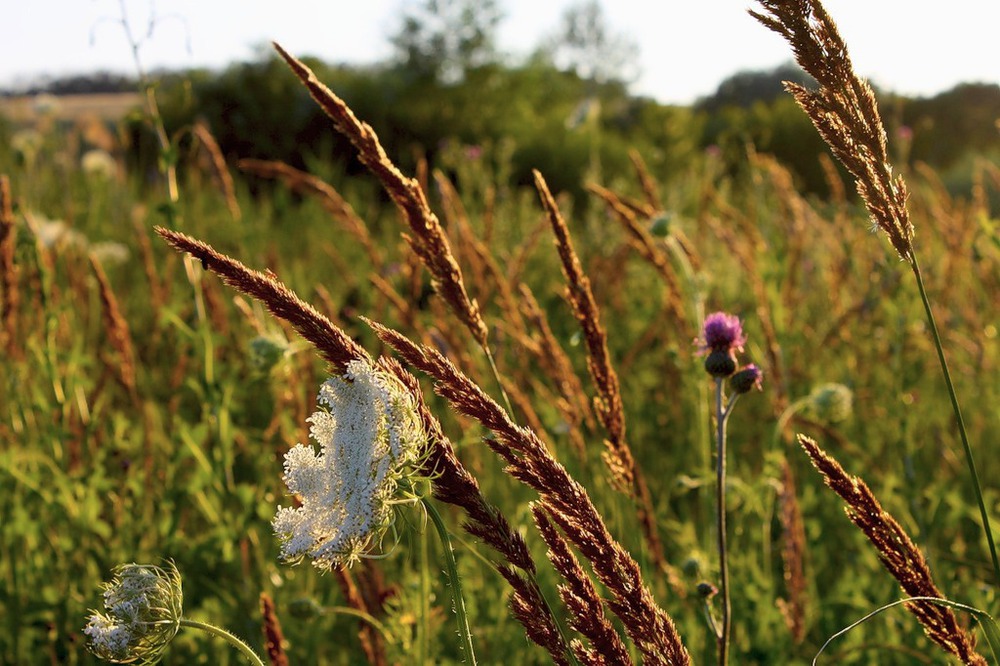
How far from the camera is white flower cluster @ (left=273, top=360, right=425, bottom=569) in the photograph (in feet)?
2.55

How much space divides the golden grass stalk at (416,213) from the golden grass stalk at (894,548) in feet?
1.25

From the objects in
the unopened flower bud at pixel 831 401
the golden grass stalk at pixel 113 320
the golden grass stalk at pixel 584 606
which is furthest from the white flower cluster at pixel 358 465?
the unopened flower bud at pixel 831 401

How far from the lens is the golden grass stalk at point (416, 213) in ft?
3.49

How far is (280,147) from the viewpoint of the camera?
12539 mm

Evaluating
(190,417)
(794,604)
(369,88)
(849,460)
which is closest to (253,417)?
(190,417)

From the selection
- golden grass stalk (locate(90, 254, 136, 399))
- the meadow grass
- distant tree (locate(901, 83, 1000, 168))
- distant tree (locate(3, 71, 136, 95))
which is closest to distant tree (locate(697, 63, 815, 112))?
distant tree (locate(901, 83, 1000, 168))

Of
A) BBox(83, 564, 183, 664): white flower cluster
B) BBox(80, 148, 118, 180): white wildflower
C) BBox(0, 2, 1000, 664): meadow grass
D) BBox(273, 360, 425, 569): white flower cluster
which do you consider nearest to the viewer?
BBox(273, 360, 425, 569): white flower cluster

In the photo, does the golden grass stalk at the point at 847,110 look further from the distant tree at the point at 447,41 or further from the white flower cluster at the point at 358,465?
the distant tree at the point at 447,41

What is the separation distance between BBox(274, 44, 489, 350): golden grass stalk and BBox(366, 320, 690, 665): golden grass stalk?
26 centimetres

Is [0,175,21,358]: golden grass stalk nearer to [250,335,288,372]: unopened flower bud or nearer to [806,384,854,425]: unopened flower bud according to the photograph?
[250,335,288,372]: unopened flower bud

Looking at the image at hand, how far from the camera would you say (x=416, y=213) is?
1.09m

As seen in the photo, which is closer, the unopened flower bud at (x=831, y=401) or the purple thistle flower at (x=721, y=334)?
the purple thistle flower at (x=721, y=334)

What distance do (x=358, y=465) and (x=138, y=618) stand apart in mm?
289

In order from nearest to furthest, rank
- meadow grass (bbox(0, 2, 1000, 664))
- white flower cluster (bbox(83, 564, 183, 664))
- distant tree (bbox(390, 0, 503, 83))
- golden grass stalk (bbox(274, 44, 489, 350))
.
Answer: white flower cluster (bbox(83, 564, 183, 664)), golden grass stalk (bbox(274, 44, 489, 350)), meadow grass (bbox(0, 2, 1000, 664)), distant tree (bbox(390, 0, 503, 83))
